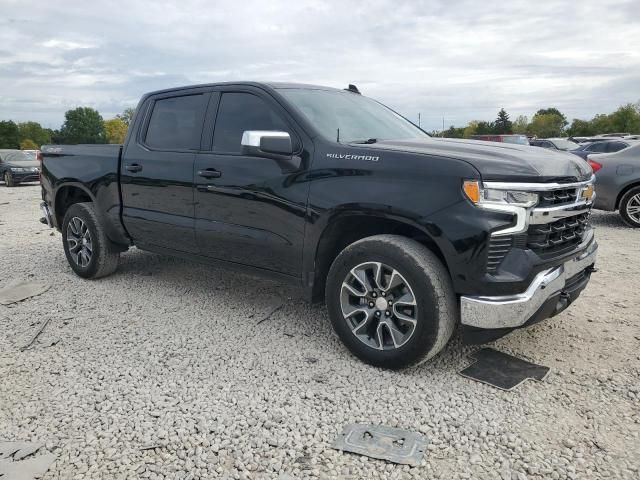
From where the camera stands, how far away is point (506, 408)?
120 inches

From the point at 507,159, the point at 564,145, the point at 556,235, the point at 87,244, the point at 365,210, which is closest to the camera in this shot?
the point at 507,159

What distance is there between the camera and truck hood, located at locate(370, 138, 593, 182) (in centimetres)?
304

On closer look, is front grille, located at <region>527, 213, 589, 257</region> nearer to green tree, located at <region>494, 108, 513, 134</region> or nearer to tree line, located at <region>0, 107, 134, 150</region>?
tree line, located at <region>0, 107, 134, 150</region>

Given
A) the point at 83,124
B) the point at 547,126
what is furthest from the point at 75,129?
the point at 547,126

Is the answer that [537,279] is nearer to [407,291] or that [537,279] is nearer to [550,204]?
[550,204]

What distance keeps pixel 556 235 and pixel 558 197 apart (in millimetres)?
241

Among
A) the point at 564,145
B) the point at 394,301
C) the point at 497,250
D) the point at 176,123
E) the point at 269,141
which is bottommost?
the point at 394,301

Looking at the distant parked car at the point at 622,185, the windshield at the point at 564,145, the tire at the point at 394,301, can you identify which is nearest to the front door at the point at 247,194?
the tire at the point at 394,301

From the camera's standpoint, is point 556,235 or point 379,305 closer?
point 556,235

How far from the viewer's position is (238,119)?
4.30 m

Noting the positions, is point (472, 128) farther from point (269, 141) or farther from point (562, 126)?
point (269, 141)

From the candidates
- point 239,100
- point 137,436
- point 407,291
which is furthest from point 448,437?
point 239,100

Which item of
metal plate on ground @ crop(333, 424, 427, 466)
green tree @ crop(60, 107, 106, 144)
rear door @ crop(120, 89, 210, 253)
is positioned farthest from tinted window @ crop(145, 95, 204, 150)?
green tree @ crop(60, 107, 106, 144)

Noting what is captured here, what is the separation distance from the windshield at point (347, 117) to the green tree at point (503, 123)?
307ft
